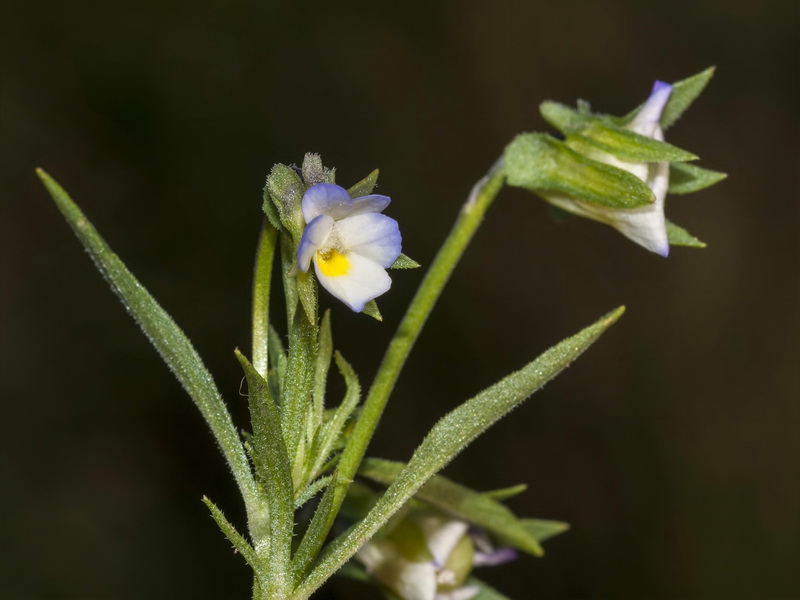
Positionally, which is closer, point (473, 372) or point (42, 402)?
point (42, 402)

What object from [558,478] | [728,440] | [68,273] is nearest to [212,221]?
[68,273]

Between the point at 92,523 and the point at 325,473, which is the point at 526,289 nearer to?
the point at 92,523

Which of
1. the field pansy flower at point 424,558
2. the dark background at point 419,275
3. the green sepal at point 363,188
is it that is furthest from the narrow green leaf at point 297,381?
the dark background at point 419,275

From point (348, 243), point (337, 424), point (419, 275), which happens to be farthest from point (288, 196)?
point (419, 275)

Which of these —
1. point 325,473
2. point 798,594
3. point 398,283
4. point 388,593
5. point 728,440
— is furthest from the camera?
point 728,440

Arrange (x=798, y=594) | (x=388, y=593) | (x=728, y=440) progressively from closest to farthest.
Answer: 1. (x=388, y=593)
2. (x=798, y=594)
3. (x=728, y=440)

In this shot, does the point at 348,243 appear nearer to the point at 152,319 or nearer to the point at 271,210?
the point at 271,210

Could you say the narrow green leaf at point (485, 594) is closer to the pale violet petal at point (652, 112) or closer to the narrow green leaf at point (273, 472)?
the narrow green leaf at point (273, 472)
